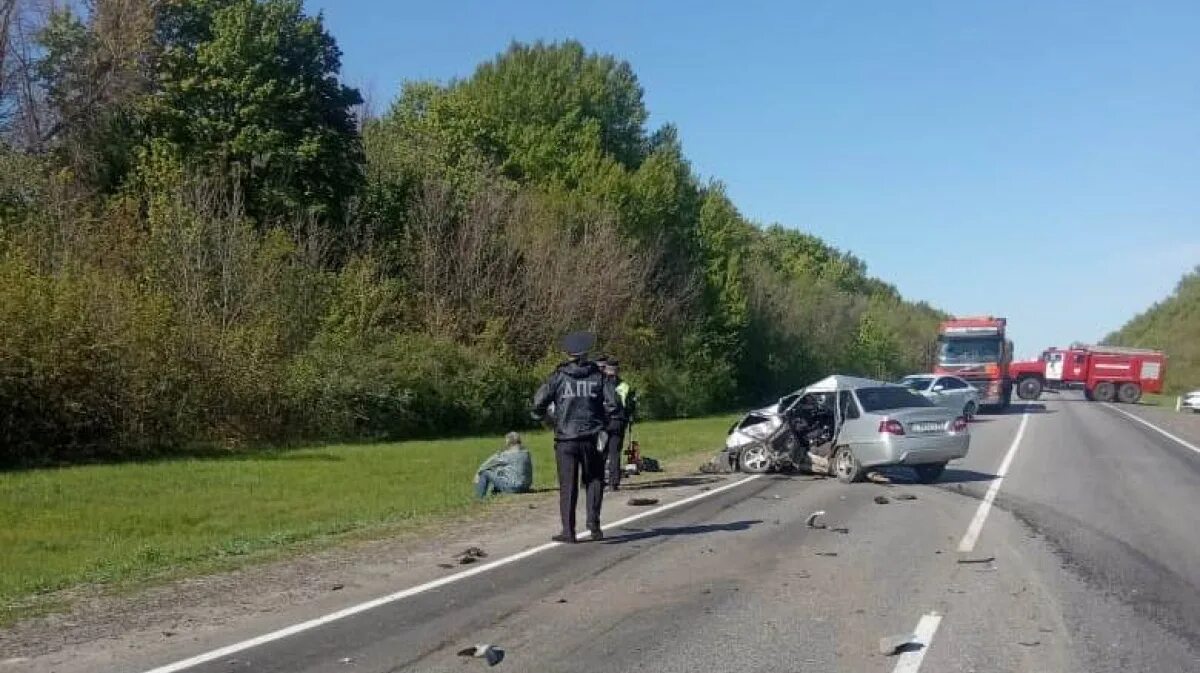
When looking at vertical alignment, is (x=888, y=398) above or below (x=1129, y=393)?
above

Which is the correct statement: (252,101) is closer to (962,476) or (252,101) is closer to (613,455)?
(613,455)

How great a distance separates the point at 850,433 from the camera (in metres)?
18.8

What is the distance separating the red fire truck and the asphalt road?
30112 millimetres

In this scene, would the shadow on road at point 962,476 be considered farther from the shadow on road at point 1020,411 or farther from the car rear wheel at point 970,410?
the shadow on road at point 1020,411

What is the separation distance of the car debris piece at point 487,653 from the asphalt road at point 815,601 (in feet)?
0.22

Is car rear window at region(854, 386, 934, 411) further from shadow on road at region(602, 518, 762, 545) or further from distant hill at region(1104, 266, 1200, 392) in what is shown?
distant hill at region(1104, 266, 1200, 392)

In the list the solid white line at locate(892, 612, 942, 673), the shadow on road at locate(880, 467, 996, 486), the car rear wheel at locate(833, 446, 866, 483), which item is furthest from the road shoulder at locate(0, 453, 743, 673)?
the shadow on road at locate(880, 467, 996, 486)

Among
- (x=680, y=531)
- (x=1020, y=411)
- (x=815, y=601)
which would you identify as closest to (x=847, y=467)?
(x=680, y=531)

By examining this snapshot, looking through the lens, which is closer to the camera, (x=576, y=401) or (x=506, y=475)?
(x=576, y=401)

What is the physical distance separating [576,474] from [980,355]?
3642cm

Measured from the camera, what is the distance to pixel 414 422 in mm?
35688

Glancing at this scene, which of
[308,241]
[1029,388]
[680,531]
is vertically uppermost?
[308,241]

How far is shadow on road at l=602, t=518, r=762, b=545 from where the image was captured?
40.5 feet

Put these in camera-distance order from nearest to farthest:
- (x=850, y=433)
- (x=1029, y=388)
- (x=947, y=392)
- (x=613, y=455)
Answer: (x=613, y=455) → (x=850, y=433) → (x=947, y=392) → (x=1029, y=388)
